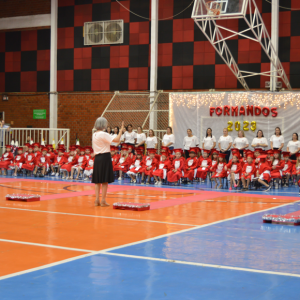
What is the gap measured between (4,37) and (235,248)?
842 inches

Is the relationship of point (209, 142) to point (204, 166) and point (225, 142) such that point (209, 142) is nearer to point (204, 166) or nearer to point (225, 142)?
point (225, 142)

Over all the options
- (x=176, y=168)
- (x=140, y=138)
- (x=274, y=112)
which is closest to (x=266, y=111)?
(x=274, y=112)

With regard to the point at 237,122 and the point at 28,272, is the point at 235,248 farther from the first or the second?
the point at 237,122

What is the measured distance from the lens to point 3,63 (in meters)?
23.8

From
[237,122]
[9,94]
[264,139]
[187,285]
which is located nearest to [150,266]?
[187,285]

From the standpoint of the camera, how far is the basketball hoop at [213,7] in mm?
14195

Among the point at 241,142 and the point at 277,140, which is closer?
the point at 277,140

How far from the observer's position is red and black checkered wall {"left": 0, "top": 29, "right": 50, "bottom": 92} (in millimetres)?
23094

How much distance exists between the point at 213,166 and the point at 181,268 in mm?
8769

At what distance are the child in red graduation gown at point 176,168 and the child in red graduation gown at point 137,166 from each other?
1062mm

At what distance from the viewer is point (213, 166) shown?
43.7ft

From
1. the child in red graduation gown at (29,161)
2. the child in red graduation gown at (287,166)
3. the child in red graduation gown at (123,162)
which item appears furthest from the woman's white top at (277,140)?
the child in red graduation gown at (29,161)

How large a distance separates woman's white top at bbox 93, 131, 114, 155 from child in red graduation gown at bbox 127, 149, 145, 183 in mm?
5489

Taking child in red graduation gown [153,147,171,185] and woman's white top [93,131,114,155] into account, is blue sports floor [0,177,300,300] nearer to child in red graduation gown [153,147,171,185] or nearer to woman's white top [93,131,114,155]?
woman's white top [93,131,114,155]
